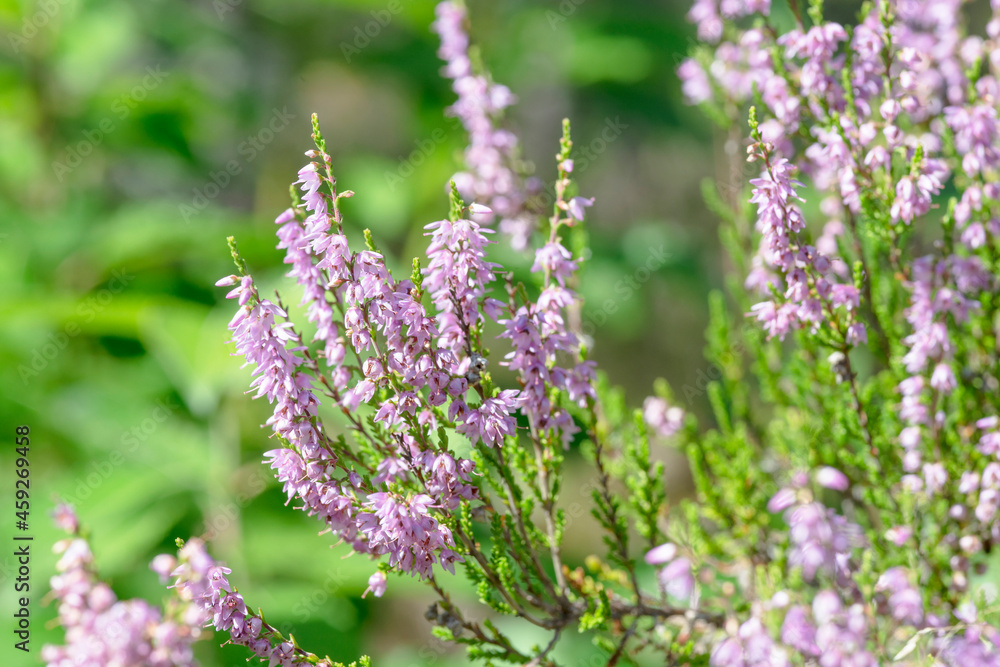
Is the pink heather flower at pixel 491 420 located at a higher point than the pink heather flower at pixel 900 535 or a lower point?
higher

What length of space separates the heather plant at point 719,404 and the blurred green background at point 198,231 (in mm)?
715

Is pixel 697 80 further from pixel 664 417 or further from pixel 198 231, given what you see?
pixel 198 231

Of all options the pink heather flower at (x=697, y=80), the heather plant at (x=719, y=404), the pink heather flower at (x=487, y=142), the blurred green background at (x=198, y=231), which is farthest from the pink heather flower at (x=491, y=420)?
the pink heather flower at (x=697, y=80)

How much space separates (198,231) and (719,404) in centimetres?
250

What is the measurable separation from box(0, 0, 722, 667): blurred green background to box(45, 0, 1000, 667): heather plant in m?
0.72

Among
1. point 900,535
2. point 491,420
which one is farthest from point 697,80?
point 491,420

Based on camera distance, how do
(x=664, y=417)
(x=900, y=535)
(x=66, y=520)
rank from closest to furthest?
(x=66, y=520) → (x=900, y=535) → (x=664, y=417)

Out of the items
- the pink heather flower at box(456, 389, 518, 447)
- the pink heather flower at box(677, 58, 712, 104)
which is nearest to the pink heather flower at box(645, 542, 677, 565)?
the pink heather flower at box(456, 389, 518, 447)

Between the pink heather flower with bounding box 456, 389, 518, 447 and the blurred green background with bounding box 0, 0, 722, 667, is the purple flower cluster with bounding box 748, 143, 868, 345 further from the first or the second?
the blurred green background with bounding box 0, 0, 722, 667

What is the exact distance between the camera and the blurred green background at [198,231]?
2.94 metres

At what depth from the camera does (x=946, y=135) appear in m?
1.86

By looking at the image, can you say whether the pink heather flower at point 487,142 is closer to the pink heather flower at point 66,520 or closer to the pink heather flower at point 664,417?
the pink heather flower at point 664,417

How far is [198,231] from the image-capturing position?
3.55m

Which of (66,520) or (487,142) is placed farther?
(487,142)
